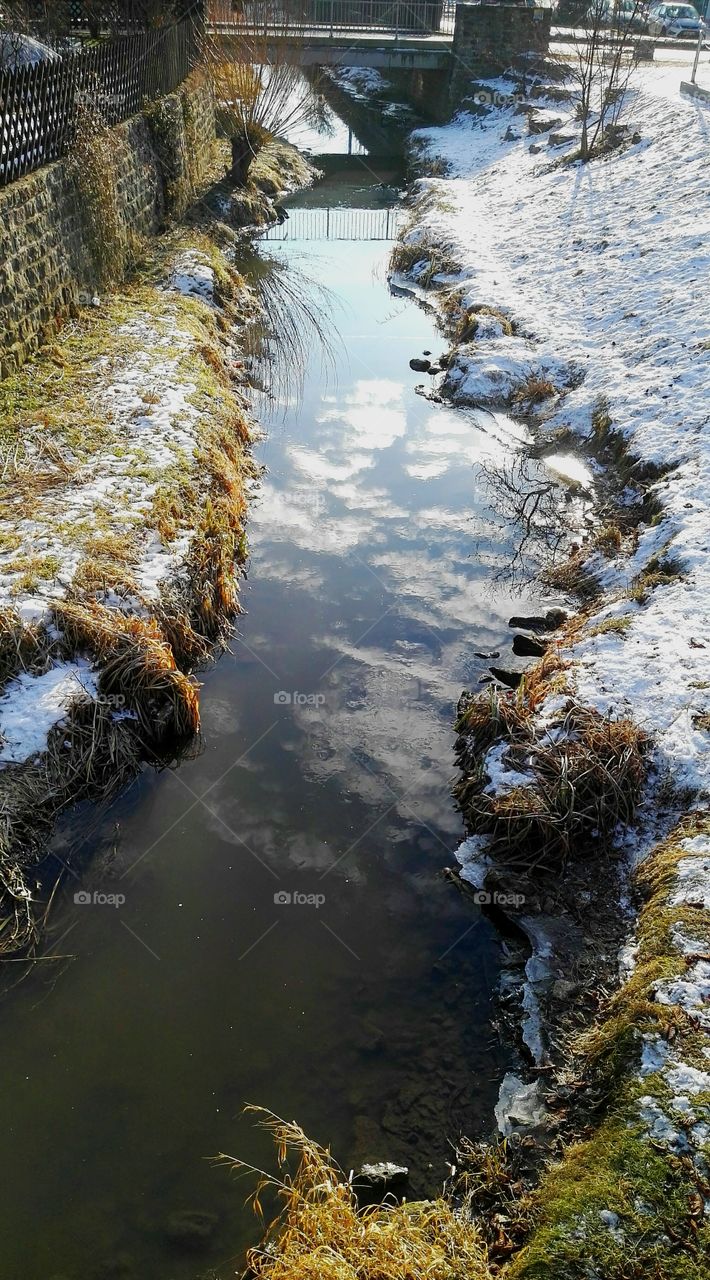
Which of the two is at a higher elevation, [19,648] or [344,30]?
[344,30]

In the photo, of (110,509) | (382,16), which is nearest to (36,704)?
(110,509)

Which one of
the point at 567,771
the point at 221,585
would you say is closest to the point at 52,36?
the point at 221,585

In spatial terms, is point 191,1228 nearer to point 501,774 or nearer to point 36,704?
point 501,774

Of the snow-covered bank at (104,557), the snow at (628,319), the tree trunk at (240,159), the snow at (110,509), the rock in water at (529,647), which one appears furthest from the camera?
the tree trunk at (240,159)

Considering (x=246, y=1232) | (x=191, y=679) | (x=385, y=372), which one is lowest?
(x=246, y=1232)

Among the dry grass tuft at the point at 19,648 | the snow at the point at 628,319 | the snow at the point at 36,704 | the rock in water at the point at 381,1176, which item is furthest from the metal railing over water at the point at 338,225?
the rock in water at the point at 381,1176

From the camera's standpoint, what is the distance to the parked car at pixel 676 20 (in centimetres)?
3183

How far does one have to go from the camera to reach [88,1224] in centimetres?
440

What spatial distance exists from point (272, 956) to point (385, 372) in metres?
10.8

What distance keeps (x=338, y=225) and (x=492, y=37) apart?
11681mm

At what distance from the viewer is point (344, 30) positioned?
28.3 meters

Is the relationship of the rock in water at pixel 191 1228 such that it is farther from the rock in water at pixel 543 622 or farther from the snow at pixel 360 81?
the snow at pixel 360 81

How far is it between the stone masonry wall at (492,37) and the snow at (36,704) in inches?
1132

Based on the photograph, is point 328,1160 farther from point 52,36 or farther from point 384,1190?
point 52,36
